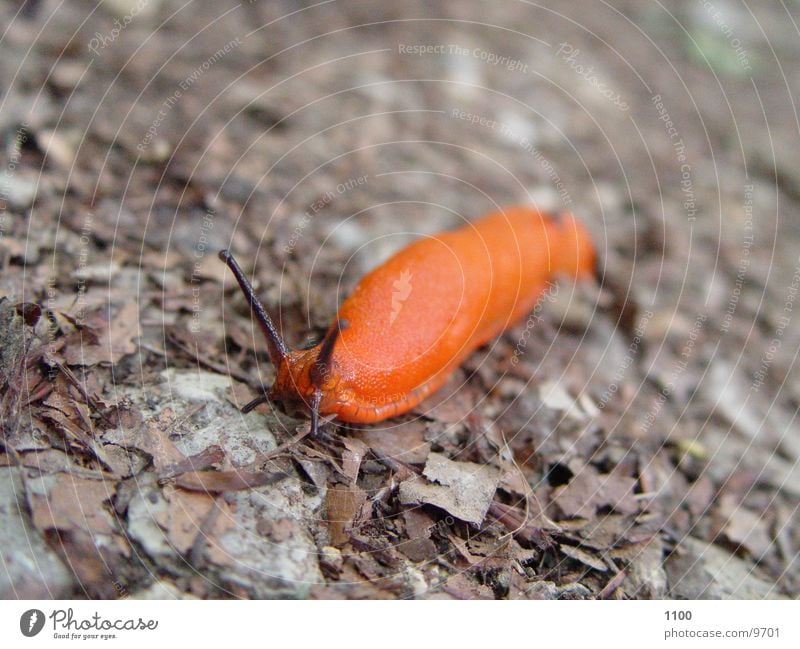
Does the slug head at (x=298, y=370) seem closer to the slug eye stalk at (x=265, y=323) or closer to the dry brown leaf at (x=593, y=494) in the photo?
the slug eye stalk at (x=265, y=323)

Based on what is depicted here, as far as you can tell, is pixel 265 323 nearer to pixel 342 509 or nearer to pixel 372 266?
pixel 342 509

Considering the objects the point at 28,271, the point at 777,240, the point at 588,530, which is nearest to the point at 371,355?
the point at 588,530

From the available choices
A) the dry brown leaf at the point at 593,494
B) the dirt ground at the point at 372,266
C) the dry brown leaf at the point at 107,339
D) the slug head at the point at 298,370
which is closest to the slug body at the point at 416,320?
the slug head at the point at 298,370

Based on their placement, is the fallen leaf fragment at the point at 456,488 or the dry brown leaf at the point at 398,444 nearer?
the fallen leaf fragment at the point at 456,488
